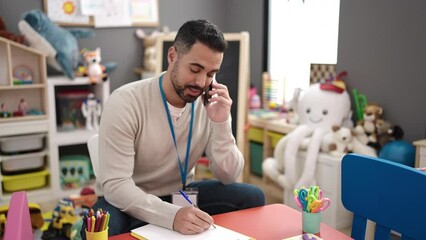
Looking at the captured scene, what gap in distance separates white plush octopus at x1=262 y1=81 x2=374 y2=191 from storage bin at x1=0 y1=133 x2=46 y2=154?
167 centimetres

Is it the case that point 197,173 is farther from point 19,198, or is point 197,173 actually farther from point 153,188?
point 19,198

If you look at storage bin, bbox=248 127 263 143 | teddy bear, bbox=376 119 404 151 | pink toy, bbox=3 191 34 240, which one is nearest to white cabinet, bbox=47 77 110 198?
storage bin, bbox=248 127 263 143

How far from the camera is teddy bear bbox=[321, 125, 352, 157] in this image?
2586mm

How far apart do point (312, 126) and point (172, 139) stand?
1430mm

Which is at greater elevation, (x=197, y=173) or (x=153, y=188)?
(x=153, y=188)

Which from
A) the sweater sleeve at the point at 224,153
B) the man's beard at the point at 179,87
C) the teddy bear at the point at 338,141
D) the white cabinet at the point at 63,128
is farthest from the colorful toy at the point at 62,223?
the teddy bear at the point at 338,141

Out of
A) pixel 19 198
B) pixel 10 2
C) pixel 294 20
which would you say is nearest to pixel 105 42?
pixel 10 2

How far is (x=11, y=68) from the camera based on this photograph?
9.29ft

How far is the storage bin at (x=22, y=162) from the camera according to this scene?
293cm

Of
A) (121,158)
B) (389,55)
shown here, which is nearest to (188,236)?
(121,158)

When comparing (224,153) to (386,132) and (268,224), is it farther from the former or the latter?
(386,132)

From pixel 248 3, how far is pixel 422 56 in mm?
1660

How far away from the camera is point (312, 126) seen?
9.08ft

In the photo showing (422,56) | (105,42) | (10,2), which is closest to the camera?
(422,56)
